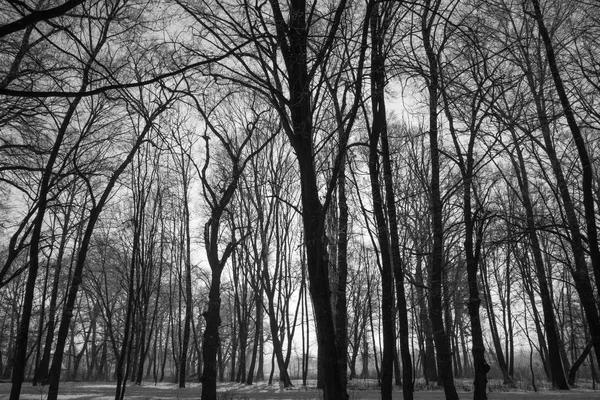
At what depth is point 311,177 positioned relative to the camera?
542cm

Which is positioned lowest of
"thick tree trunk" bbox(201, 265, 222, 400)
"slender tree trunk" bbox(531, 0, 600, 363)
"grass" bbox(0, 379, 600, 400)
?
"grass" bbox(0, 379, 600, 400)

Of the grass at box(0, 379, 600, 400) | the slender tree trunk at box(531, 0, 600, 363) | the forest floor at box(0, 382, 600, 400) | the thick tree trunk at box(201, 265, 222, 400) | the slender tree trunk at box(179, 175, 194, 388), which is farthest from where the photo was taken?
the slender tree trunk at box(179, 175, 194, 388)

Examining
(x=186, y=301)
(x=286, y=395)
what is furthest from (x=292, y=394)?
(x=186, y=301)

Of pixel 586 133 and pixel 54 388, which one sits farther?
pixel 586 133

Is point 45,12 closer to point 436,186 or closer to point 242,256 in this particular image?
point 436,186

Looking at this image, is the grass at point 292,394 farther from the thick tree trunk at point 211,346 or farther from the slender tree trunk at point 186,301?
the slender tree trunk at point 186,301

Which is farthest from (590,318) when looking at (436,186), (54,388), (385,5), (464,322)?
(464,322)

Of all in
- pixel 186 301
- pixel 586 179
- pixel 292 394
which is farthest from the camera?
pixel 186 301

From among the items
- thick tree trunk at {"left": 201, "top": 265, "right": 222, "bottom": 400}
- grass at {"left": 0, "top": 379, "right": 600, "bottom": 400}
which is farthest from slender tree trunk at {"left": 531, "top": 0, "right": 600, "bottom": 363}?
thick tree trunk at {"left": 201, "top": 265, "right": 222, "bottom": 400}

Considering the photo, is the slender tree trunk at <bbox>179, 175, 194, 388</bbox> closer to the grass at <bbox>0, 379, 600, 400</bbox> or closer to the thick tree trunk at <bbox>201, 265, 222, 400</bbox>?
the grass at <bbox>0, 379, 600, 400</bbox>

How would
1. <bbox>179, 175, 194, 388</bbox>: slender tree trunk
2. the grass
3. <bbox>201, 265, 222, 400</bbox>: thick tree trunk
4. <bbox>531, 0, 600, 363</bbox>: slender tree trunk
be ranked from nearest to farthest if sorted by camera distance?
<bbox>531, 0, 600, 363</bbox>: slender tree trunk < <bbox>201, 265, 222, 400</bbox>: thick tree trunk < the grass < <bbox>179, 175, 194, 388</bbox>: slender tree trunk

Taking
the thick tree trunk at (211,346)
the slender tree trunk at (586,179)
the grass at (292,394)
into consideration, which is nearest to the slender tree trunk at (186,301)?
the grass at (292,394)

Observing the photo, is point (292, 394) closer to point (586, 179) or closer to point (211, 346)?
point (211, 346)

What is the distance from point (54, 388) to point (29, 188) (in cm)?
511
